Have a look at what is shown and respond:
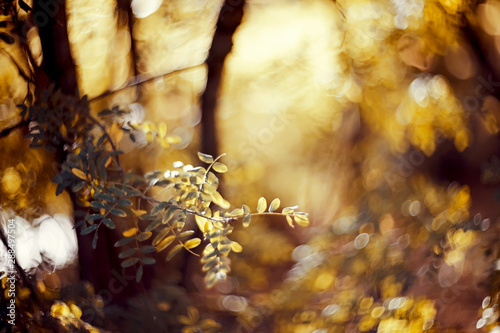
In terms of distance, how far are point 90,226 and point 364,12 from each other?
1.81ft

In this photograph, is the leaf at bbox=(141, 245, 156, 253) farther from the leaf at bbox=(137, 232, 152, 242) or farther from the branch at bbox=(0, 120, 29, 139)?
the branch at bbox=(0, 120, 29, 139)

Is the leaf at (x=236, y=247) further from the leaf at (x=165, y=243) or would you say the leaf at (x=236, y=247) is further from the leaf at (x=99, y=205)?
the leaf at (x=99, y=205)

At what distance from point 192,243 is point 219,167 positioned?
0.43 feet

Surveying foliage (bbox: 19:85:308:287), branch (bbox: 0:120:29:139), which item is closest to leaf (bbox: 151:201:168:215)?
foliage (bbox: 19:85:308:287)

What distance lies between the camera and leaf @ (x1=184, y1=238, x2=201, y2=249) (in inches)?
24.0

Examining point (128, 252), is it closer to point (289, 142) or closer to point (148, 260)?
point (148, 260)

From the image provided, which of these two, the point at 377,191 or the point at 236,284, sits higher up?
the point at 377,191

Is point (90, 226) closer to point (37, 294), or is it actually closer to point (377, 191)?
point (37, 294)

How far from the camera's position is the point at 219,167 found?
0.58 metres

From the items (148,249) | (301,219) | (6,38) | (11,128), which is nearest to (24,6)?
(6,38)

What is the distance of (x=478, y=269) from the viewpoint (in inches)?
29.3

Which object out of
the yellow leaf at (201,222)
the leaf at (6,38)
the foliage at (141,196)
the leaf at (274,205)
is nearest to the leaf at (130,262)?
the foliage at (141,196)

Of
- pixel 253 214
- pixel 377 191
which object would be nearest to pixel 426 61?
pixel 377 191

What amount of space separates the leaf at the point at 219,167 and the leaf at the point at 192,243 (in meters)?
0.12
